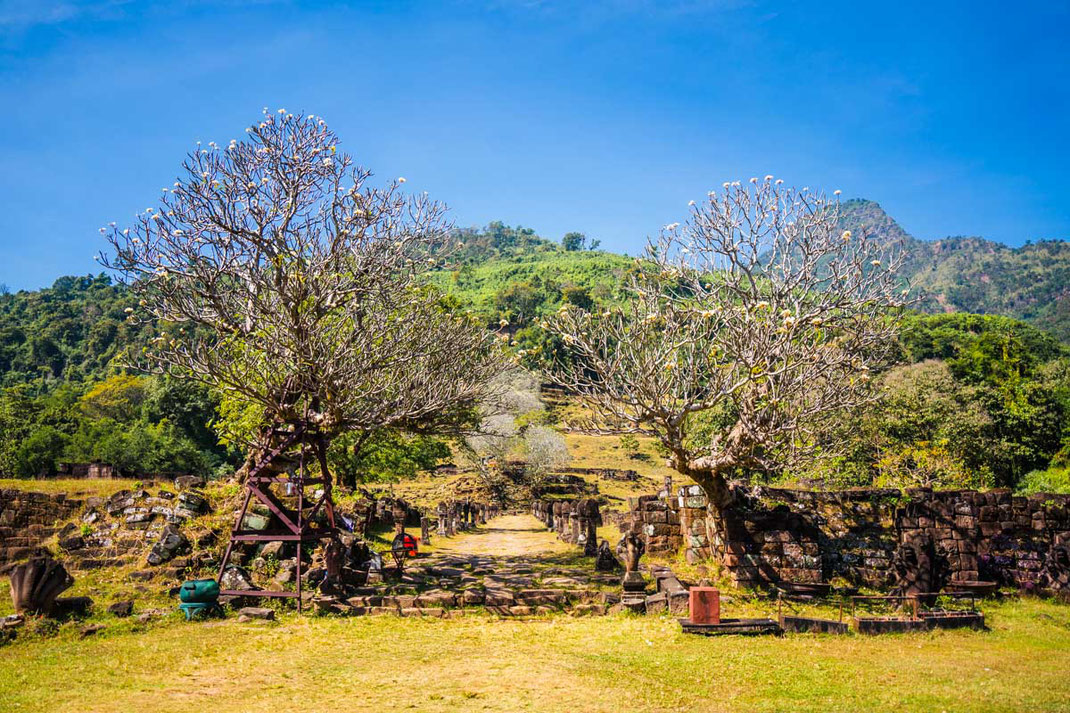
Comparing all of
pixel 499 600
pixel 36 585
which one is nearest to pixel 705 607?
pixel 499 600

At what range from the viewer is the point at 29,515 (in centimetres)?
1888

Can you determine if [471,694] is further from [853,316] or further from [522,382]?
[522,382]

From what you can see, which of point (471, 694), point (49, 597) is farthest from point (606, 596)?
point (49, 597)

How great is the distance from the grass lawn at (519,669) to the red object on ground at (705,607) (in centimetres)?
45

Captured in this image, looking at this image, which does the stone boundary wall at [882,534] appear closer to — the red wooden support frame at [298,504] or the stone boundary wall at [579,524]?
the stone boundary wall at [579,524]

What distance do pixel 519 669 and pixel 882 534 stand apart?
10708 millimetres

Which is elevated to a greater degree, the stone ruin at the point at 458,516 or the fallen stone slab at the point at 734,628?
the fallen stone slab at the point at 734,628

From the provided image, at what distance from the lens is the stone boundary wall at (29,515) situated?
17884mm

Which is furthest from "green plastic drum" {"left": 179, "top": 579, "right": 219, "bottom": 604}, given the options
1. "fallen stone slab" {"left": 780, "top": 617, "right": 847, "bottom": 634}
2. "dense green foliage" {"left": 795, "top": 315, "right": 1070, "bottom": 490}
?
"dense green foliage" {"left": 795, "top": 315, "right": 1070, "bottom": 490}

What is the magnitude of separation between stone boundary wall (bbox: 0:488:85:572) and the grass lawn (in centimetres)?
886

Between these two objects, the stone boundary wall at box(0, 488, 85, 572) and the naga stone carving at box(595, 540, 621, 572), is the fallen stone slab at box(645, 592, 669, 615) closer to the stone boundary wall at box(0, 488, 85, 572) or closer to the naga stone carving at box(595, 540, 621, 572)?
the naga stone carving at box(595, 540, 621, 572)

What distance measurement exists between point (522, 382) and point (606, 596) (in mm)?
60622

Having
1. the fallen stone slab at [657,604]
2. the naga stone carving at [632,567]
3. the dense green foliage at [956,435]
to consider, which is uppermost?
the dense green foliage at [956,435]

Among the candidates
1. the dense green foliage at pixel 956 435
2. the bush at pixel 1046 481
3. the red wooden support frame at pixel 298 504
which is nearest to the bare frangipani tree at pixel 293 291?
the red wooden support frame at pixel 298 504
